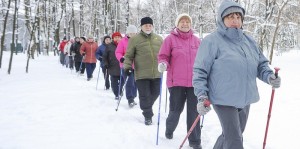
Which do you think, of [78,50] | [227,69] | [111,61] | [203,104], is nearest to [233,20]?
[227,69]

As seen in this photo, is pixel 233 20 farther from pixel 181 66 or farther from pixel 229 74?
pixel 181 66

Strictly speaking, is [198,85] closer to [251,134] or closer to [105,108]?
[251,134]

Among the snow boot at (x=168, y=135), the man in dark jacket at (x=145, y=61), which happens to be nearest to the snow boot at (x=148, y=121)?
the man in dark jacket at (x=145, y=61)

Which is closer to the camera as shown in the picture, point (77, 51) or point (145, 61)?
point (145, 61)

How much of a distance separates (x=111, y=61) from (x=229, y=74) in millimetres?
7198

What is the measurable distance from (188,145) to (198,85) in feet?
6.63

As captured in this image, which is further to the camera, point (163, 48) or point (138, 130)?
point (138, 130)

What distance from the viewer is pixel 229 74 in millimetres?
3717

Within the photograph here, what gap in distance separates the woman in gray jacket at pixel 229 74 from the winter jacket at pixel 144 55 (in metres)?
3.06

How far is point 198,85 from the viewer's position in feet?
12.4

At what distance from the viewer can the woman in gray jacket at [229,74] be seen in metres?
3.72

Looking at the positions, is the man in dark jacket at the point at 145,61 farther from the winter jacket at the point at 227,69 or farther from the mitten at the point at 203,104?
the mitten at the point at 203,104

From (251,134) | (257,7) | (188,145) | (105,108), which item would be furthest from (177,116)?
(257,7)

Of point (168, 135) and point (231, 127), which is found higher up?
point (231, 127)
